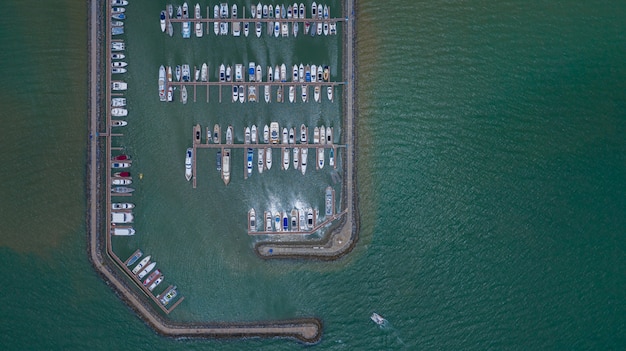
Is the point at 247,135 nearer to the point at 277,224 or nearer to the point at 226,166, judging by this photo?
the point at 226,166

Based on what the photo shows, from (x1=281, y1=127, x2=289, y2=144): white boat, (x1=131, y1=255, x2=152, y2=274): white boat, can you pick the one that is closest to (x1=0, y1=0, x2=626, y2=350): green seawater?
(x1=131, y1=255, x2=152, y2=274): white boat

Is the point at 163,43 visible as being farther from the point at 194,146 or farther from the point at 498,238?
the point at 498,238

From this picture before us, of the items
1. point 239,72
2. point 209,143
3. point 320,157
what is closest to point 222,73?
point 239,72

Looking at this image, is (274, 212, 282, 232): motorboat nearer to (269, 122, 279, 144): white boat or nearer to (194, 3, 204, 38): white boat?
(269, 122, 279, 144): white boat

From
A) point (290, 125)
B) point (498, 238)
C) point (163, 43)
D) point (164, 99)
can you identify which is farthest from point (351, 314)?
point (163, 43)

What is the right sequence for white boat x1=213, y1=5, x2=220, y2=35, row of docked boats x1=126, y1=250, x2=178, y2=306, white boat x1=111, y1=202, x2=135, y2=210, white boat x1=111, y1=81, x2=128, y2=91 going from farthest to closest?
white boat x1=213, y1=5, x2=220, y2=35 → white boat x1=111, y1=81, x2=128, y2=91 → white boat x1=111, y1=202, x2=135, y2=210 → row of docked boats x1=126, y1=250, x2=178, y2=306

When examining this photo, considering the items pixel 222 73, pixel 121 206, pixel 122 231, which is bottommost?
pixel 122 231
